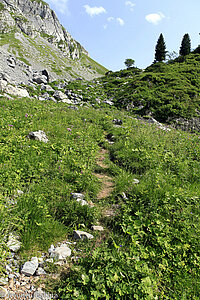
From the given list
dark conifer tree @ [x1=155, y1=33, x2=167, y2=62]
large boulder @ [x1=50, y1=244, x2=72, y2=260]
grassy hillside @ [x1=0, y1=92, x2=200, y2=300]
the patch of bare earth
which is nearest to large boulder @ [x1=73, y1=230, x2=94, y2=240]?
grassy hillside @ [x1=0, y1=92, x2=200, y2=300]

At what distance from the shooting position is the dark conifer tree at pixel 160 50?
6198 centimetres

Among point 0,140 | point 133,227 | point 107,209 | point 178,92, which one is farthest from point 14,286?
point 178,92

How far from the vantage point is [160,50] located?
204ft

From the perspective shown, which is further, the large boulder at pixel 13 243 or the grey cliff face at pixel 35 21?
the grey cliff face at pixel 35 21

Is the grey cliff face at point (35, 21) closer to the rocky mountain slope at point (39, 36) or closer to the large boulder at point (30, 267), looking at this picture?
the rocky mountain slope at point (39, 36)

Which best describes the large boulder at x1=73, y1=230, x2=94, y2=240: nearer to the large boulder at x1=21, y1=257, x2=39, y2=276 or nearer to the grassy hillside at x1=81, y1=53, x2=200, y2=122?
the large boulder at x1=21, y1=257, x2=39, y2=276

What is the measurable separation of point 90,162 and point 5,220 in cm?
437

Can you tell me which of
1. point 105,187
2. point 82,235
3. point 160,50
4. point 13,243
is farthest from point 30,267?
point 160,50

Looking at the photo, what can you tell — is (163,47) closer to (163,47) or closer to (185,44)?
(163,47)

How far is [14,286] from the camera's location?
255cm

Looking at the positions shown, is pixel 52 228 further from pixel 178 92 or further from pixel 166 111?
pixel 178 92

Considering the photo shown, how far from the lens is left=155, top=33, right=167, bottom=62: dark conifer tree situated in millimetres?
61984

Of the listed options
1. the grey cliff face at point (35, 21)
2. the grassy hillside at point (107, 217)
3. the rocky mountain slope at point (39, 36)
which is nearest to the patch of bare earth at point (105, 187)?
the grassy hillside at point (107, 217)

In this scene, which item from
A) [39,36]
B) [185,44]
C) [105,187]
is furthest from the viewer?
[39,36]
